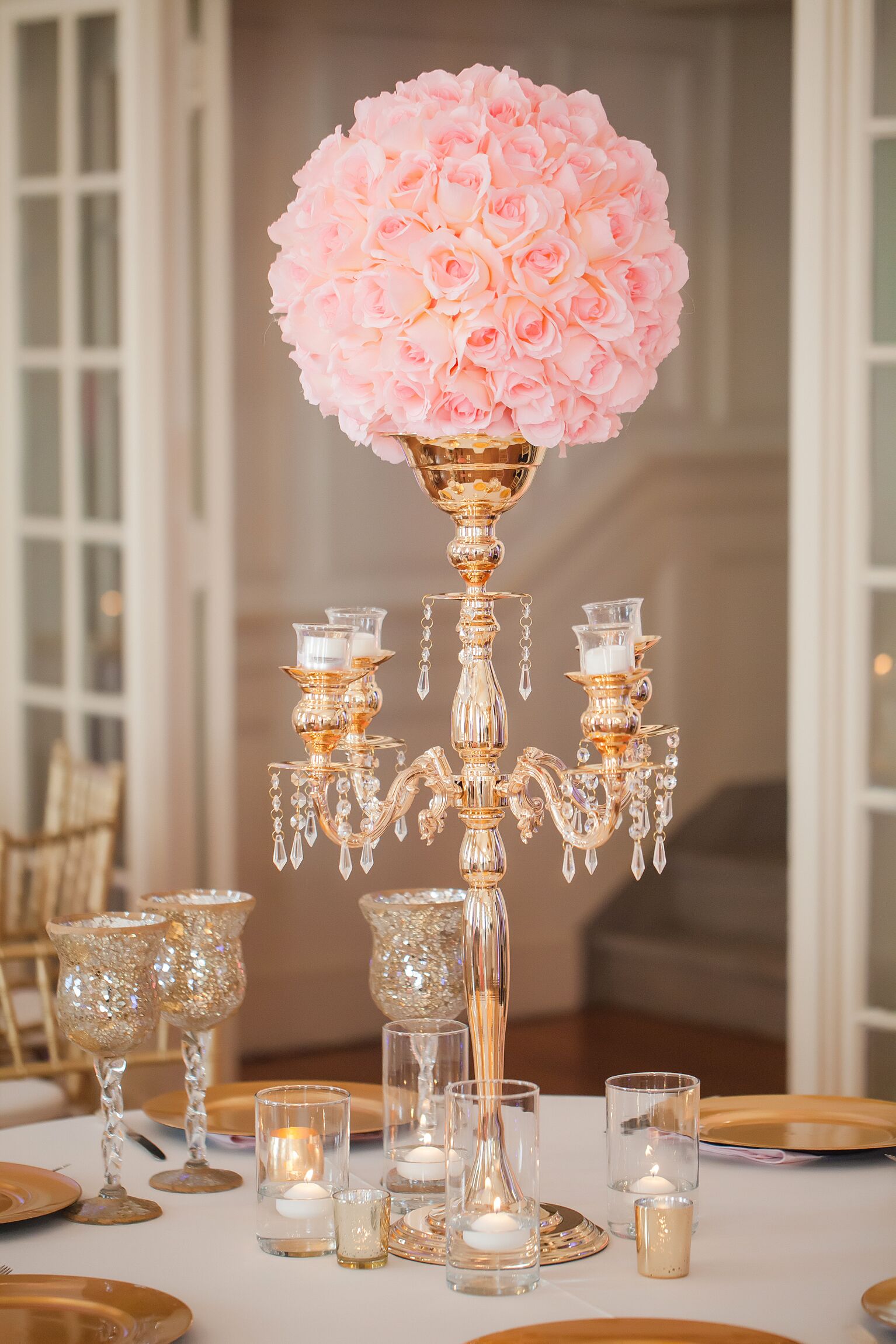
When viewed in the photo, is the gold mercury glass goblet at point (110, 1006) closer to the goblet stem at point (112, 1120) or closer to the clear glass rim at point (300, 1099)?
the goblet stem at point (112, 1120)

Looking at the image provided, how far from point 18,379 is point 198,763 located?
989mm

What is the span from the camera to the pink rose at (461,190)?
131 cm

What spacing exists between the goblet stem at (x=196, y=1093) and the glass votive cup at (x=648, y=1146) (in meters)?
0.39

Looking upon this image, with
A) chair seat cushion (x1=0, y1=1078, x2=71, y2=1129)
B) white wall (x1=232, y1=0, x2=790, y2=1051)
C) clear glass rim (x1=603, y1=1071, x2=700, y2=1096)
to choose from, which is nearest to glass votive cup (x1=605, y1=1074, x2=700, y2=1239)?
clear glass rim (x1=603, y1=1071, x2=700, y2=1096)

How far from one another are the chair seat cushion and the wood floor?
1.64 meters

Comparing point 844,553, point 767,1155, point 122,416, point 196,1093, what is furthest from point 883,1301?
point 122,416

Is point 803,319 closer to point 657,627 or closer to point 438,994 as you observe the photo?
point 438,994

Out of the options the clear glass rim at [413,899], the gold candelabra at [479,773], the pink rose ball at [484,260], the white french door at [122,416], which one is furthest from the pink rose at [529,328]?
the white french door at [122,416]

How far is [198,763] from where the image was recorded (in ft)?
12.7

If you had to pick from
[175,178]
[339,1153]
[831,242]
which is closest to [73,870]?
[175,178]

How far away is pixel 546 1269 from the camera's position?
136 cm

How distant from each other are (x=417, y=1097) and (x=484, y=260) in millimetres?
730

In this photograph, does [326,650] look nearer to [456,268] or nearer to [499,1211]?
[456,268]

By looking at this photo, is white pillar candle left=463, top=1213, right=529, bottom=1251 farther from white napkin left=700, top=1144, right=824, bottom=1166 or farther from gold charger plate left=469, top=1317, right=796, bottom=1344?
white napkin left=700, top=1144, right=824, bottom=1166
